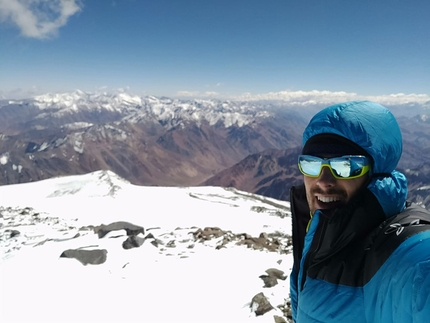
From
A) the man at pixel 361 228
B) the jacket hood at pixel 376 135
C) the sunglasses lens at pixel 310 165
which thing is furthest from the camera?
the sunglasses lens at pixel 310 165

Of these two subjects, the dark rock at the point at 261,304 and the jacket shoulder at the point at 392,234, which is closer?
the jacket shoulder at the point at 392,234

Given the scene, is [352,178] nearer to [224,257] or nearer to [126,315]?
[126,315]

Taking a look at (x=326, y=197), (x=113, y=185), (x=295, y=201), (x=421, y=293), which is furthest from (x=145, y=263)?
(x=113, y=185)

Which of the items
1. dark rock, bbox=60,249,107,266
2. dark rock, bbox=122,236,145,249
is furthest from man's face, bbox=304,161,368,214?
dark rock, bbox=122,236,145,249

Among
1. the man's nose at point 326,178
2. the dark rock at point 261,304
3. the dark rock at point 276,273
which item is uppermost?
the man's nose at point 326,178

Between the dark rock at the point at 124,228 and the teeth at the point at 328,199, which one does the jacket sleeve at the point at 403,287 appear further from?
the dark rock at the point at 124,228

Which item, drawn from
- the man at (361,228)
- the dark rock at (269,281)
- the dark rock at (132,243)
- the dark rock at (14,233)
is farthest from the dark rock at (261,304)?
the dark rock at (14,233)
